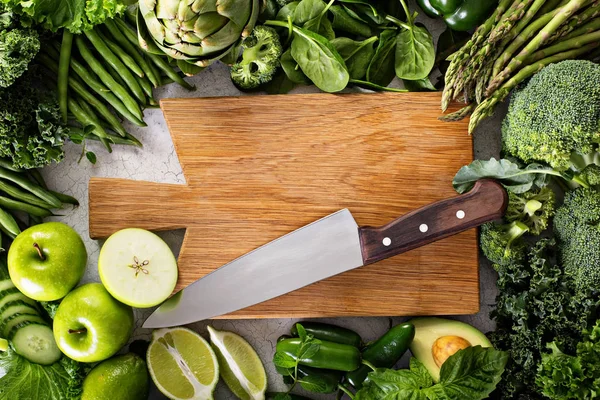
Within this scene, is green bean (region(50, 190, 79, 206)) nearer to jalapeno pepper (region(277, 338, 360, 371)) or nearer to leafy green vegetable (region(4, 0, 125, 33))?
leafy green vegetable (region(4, 0, 125, 33))

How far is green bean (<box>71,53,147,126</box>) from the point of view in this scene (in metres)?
1.82

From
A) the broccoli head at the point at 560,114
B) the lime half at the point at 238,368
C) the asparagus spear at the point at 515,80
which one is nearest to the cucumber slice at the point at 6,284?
the lime half at the point at 238,368

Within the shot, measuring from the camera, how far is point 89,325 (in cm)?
173

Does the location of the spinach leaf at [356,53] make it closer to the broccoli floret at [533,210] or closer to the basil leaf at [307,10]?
the basil leaf at [307,10]

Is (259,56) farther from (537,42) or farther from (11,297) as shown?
(11,297)

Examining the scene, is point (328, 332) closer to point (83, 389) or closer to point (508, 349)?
point (508, 349)

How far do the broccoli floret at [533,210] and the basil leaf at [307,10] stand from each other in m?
0.74

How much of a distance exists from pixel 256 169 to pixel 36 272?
2.17 ft

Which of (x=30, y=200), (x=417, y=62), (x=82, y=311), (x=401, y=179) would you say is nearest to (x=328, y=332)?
(x=401, y=179)

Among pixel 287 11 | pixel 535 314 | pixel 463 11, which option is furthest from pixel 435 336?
pixel 287 11

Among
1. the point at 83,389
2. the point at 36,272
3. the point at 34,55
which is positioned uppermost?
the point at 34,55

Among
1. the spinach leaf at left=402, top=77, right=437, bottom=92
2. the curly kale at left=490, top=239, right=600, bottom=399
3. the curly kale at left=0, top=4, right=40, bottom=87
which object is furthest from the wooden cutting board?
the curly kale at left=0, top=4, right=40, bottom=87

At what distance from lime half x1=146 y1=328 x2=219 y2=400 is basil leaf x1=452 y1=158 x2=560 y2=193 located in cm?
87

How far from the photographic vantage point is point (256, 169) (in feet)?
6.04
